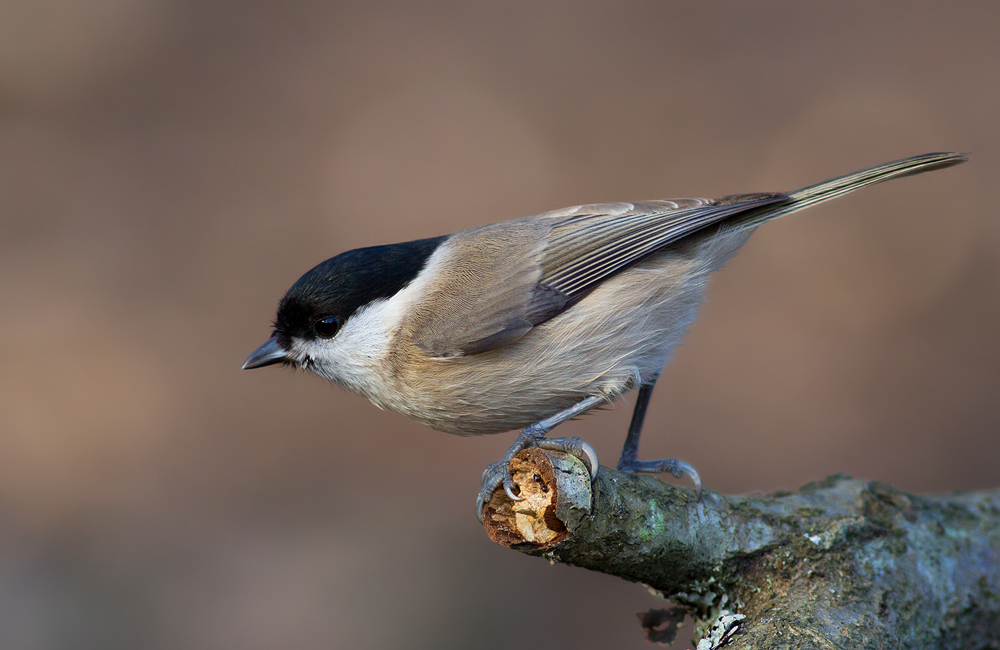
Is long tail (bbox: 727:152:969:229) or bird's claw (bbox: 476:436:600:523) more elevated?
long tail (bbox: 727:152:969:229)

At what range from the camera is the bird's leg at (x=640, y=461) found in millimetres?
2410

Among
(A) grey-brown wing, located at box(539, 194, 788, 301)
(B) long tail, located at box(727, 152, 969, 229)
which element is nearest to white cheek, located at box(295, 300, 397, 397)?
(A) grey-brown wing, located at box(539, 194, 788, 301)

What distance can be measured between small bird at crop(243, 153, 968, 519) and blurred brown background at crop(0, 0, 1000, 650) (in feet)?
6.16

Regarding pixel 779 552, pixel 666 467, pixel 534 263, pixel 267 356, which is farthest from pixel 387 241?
pixel 779 552

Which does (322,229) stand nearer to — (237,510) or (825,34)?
(237,510)

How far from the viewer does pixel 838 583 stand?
189cm

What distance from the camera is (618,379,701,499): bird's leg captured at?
2.41 meters

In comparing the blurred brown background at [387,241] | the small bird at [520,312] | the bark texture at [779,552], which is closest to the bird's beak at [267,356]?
the small bird at [520,312]

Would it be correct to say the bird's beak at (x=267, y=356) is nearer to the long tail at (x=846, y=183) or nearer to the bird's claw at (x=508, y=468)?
the bird's claw at (x=508, y=468)

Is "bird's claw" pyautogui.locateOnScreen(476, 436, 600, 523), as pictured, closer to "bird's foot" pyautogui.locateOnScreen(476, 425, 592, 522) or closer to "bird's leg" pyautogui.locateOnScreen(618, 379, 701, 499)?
"bird's foot" pyautogui.locateOnScreen(476, 425, 592, 522)

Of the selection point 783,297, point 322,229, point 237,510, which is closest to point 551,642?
point 237,510

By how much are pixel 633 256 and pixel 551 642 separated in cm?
219

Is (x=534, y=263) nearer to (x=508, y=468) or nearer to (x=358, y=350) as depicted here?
(x=358, y=350)

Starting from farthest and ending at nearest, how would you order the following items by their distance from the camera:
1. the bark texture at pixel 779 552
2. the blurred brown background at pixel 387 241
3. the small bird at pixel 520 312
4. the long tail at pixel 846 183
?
the blurred brown background at pixel 387 241, the long tail at pixel 846 183, the small bird at pixel 520 312, the bark texture at pixel 779 552
